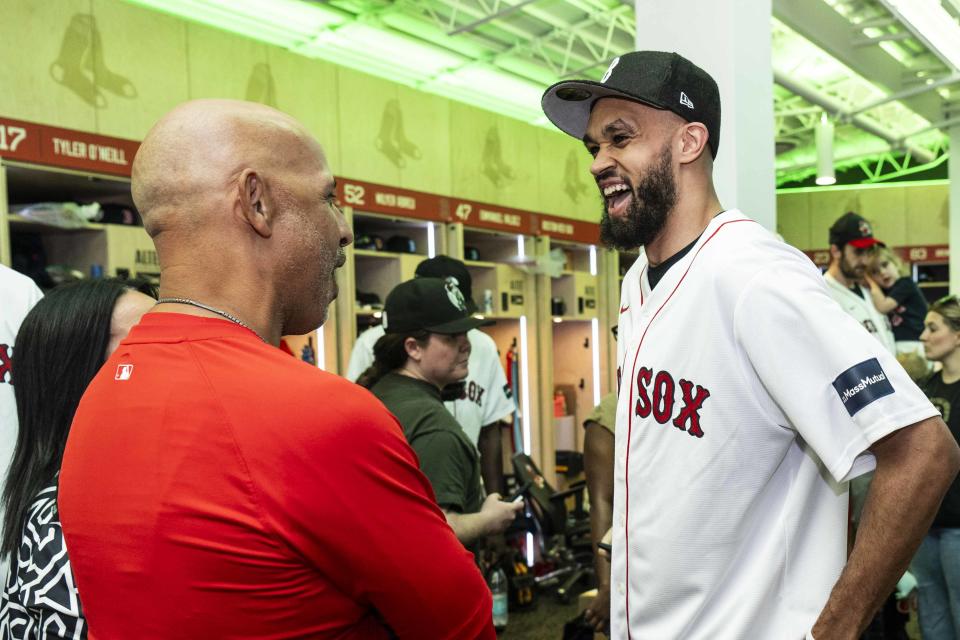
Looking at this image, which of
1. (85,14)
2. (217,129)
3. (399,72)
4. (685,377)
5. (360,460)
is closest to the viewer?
(360,460)

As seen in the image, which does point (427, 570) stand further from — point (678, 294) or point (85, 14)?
point (85, 14)

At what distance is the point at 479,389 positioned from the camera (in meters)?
4.50

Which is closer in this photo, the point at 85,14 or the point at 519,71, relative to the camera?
the point at 85,14

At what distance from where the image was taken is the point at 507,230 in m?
7.15

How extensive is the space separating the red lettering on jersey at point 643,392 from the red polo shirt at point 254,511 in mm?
693

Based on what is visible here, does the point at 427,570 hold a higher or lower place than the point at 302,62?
lower

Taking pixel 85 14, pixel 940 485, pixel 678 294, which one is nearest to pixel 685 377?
pixel 678 294

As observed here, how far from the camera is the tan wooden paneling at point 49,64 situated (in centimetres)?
405

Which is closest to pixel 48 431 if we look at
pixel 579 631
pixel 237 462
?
pixel 237 462

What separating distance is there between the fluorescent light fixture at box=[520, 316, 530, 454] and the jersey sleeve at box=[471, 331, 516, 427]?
2.58 meters

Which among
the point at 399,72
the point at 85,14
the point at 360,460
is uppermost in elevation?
the point at 399,72

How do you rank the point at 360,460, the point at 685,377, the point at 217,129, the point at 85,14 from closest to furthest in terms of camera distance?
the point at 360,460
the point at 217,129
the point at 685,377
the point at 85,14

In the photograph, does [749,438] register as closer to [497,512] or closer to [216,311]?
[216,311]

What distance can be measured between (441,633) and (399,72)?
756 cm
